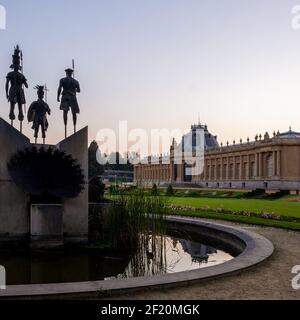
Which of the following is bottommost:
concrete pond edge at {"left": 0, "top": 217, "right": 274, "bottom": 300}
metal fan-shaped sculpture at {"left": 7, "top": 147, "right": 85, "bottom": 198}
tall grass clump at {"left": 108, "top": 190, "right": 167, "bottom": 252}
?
concrete pond edge at {"left": 0, "top": 217, "right": 274, "bottom": 300}

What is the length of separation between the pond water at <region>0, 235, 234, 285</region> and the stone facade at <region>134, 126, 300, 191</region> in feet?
121

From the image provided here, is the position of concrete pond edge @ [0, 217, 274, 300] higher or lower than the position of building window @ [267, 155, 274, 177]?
lower

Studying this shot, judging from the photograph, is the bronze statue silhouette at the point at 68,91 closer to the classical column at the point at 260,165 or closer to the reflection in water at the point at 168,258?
the reflection in water at the point at 168,258

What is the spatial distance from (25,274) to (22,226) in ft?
9.33

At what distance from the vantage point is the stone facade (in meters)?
58.4

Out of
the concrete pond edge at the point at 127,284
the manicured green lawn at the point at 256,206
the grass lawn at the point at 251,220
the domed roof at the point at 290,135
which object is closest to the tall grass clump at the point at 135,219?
the concrete pond edge at the point at 127,284

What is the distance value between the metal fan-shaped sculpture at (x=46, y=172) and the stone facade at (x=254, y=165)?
36.2 m

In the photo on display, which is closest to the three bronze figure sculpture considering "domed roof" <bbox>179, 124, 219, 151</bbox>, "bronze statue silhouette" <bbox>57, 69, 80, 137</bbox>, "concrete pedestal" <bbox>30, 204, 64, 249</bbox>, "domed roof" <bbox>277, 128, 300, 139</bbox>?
"bronze statue silhouette" <bbox>57, 69, 80, 137</bbox>

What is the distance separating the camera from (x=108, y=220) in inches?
427

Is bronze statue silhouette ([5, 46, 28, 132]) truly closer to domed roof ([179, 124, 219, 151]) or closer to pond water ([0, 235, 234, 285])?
pond water ([0, 235, 234, 285])

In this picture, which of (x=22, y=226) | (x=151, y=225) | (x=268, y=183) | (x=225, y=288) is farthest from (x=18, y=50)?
(x=268, y=183)

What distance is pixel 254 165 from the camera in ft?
216

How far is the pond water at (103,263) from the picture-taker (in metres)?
7.70
